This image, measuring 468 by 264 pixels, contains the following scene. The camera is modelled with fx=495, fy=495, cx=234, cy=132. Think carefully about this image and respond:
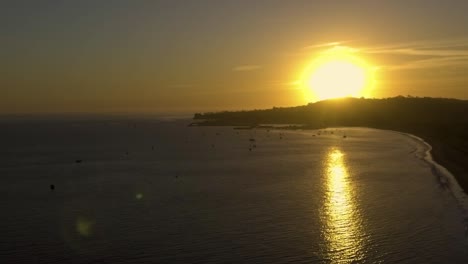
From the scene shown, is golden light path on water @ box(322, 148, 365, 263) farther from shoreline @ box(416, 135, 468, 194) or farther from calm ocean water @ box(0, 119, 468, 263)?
shoreline @ box(416, 135, 468, 194)

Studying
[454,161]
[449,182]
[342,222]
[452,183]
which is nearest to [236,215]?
[342,222]

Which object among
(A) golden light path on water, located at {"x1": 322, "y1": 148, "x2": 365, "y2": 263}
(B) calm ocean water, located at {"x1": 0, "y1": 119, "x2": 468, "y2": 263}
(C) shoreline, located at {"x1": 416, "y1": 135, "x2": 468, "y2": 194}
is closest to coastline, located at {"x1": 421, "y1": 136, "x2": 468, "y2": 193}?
(C) shoreline, located at {"x1": 416, "y1": 135, "x2": 468, "y2": 194}

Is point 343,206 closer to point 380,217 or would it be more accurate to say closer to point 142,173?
point 380,217

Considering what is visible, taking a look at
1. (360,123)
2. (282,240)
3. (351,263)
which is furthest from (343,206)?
(360,123)

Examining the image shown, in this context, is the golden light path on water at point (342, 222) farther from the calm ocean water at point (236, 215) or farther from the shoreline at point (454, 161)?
the shoreline at point (454, 161)

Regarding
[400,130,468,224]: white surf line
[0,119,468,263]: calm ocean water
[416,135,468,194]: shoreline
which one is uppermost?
[416,135,468,194]: shoreline

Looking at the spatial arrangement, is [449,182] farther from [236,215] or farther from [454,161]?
[236,215]
